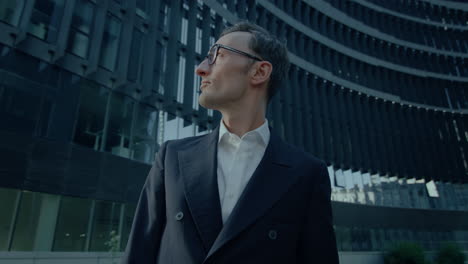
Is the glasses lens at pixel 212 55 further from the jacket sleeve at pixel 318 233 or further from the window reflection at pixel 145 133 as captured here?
the window reflection at pixel 145 133

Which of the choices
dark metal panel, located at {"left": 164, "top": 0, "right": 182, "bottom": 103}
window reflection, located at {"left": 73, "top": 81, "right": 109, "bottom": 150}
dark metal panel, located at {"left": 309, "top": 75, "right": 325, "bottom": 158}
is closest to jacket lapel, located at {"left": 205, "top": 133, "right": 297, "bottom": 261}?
window reflection, located at {"left": 73, "top": 81, "right": 109, "bottom": 150}

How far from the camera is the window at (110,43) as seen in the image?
13.5 meters

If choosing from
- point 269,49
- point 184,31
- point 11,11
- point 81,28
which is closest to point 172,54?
point 184,31

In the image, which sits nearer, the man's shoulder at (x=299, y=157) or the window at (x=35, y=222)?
the man's shoulder at (x=299, y=157)

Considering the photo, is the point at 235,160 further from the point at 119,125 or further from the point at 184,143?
the point at 119,125

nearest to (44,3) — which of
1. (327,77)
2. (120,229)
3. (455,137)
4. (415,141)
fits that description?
(120,229)

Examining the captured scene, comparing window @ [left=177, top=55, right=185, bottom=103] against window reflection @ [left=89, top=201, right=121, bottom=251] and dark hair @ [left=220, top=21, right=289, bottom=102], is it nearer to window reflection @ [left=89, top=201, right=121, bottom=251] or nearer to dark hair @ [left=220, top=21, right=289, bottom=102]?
window reflection @ [left=89, top=201, right=121, bottom=251]

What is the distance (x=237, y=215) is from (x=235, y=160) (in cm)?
37

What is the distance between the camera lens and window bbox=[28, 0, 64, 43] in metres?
11.2

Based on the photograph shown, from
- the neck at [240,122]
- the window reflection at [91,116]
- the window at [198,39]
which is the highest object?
the window at [198,39]

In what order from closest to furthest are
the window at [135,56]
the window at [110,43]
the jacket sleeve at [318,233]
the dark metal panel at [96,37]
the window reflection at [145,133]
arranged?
the jacket sleeve at [318,233], the dark metal panel at [96,37], the window at [110,43], the window reflection at [145,133], the window at [135,56]

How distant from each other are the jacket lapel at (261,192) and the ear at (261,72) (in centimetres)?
42

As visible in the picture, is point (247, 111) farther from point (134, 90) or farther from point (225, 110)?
point (134, 90)

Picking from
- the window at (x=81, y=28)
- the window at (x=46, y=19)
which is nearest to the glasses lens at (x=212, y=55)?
the window at (x=46, y=19)
